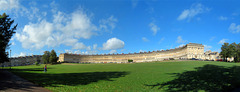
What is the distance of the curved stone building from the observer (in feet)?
319

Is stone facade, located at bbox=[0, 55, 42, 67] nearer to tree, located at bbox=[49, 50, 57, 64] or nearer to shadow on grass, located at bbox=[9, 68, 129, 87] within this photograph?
tree, located at bbox=[49, 50, 57, 64]

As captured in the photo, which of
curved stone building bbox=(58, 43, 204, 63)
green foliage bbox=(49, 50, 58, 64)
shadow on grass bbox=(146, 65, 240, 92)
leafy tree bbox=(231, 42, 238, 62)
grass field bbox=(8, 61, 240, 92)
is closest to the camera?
shadow on grass bbox=(146, 65, 240, 92)

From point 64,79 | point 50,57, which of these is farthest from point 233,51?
point 50,57

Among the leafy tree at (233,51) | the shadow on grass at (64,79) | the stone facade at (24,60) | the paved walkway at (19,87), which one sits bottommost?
the stone facade at (24,60)

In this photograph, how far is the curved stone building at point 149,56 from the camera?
9712cm

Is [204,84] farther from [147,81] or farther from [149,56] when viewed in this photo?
[149,56]

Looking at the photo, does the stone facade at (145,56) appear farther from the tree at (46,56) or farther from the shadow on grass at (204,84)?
the shadow on grass at (204,84)

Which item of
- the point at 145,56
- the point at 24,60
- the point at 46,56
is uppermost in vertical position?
the point at 46,56

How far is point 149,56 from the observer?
5492 inches

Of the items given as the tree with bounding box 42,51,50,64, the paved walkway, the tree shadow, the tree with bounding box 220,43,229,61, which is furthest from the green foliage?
the tree with bounding box 220,43,229,61

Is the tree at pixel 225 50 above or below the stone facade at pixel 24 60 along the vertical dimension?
above

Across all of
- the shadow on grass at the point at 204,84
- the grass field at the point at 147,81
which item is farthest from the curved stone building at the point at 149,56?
the shadow on grass at the point at 204,84

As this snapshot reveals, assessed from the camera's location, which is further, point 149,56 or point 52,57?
point 149,56

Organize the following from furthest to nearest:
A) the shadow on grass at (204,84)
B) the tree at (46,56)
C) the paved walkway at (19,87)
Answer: the tree at (46,56)
the paved walkway at (19,87)
the shadow on grass at (204,84)
